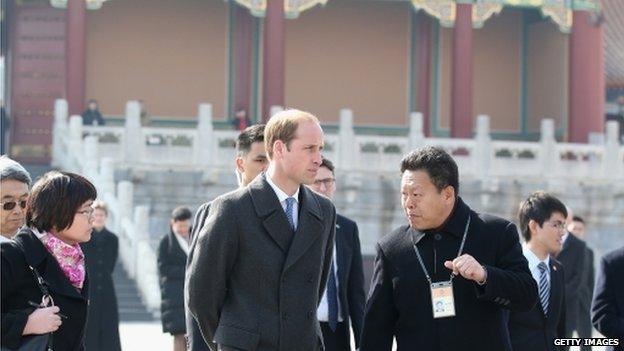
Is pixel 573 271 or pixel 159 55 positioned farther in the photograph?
pixel 159 55

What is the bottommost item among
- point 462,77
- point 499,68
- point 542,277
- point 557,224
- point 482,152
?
point 542,277

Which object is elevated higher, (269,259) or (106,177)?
(106,177)

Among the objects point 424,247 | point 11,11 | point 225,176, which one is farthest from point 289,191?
point 11,11

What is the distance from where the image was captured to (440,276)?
6.12 m

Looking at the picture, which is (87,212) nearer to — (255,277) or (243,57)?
(255,277)

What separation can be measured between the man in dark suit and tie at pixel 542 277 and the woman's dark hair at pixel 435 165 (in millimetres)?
1395

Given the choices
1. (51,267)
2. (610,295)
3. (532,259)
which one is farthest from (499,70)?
(51,267)

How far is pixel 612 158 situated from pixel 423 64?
16.3 ft

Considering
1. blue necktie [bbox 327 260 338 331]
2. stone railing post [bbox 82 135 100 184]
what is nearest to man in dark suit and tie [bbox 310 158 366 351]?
blue necktie [bbox 327 260 338 331]

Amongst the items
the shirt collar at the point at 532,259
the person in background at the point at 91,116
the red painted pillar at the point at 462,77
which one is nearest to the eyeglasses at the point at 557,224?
the shirt collar at the point at 532,259

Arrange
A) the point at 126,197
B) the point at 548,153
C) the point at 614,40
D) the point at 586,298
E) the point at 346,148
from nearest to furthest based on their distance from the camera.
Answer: the point at 586,298 < the point at 126,197 < the point at 346,148 < the point at 548,153 < the point at 614,40

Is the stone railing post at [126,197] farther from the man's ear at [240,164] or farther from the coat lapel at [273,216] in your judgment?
the coat lapel at [273,216]

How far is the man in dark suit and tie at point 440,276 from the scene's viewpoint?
19.9ft

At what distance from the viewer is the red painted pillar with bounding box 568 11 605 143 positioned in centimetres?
2745
